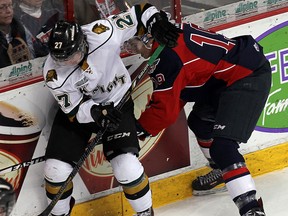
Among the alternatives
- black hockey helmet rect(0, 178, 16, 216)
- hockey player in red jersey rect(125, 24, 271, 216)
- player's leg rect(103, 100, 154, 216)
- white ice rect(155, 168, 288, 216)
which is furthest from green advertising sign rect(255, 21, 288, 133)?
black hockey helmet rect(0, 178, 16, 216)

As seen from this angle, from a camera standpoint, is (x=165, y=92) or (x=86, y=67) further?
(x=165, y=92)

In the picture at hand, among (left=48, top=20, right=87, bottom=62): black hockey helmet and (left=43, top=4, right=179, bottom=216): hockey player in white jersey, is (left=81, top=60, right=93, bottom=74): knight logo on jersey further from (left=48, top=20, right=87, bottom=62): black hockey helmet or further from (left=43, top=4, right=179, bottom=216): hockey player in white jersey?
(left=48, top=20, right=87, bottom=62): black hockey helmet

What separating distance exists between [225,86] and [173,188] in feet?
2.50

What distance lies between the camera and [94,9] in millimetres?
4199

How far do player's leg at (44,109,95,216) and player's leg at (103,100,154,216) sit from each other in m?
0.12

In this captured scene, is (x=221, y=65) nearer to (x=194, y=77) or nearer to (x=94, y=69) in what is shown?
(x=194, y=77)

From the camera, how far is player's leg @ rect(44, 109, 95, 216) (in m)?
3.97

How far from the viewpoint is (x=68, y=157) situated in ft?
13.0

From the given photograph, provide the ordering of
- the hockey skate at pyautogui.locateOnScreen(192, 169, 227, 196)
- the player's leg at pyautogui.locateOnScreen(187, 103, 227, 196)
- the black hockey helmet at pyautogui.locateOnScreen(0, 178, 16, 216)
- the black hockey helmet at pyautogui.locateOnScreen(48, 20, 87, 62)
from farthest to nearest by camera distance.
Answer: the hockey skate at pyautogui.locateOnScreen(192, 169, 227, 196), the player's leg at pyautogui.locateOnScreen(187, 103, 227, 196), the black hockey helmet at pyautogui.locateOnScreen(48, 20, 87, 62), the black hockey helmet at pyautogui.locateOnScreen(0, 178, 16, 216)

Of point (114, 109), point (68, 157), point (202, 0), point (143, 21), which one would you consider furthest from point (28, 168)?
point (202, 0)

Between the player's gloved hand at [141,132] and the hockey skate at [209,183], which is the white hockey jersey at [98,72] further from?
the hockey skate at [209,183]

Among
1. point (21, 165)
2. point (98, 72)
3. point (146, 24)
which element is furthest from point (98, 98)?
point (21, 165)

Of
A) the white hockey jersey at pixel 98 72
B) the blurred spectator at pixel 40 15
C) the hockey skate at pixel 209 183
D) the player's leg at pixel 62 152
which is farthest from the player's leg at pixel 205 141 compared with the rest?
the blurred spectator at pixel 40 15

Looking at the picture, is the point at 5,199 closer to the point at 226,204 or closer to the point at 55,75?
the point at 55,75
